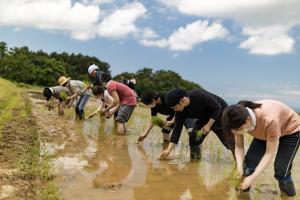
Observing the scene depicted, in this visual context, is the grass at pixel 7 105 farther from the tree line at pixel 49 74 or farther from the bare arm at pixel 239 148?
the tree line at pixel 49 74

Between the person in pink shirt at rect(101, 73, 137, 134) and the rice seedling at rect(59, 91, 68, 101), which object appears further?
the rice seedling at rect(59, 91, 68, 101)

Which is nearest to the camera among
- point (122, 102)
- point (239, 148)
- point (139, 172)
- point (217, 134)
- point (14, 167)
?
point (239, 148)

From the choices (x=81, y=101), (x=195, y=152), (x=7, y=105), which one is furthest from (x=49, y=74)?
(x=195, y=152)

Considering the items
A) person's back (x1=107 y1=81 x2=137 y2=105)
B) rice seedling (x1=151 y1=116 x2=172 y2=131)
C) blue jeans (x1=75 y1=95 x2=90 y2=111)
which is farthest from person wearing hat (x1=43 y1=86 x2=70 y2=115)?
rice seedling (x1=151 y1=116 x2=172 y2=131)

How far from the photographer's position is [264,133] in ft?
13.2

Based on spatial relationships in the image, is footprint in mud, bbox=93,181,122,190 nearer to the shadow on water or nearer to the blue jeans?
the shadow on water

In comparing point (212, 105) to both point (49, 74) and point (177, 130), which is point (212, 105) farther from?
point (49, 74)

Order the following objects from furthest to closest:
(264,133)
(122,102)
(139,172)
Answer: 1. (122,102)
2. (139,172)
3. (264,133)

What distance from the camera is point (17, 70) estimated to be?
49.9m

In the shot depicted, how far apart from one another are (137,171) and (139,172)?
0.06m

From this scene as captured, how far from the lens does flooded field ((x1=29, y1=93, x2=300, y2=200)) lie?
4508 mm

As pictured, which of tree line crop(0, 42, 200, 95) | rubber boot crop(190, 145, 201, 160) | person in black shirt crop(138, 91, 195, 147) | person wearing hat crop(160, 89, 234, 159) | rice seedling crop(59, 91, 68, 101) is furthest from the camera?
tree line crop(0, 42, 200, 95)

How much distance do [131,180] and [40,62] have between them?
52685mm

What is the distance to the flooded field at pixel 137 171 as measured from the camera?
4508mm
